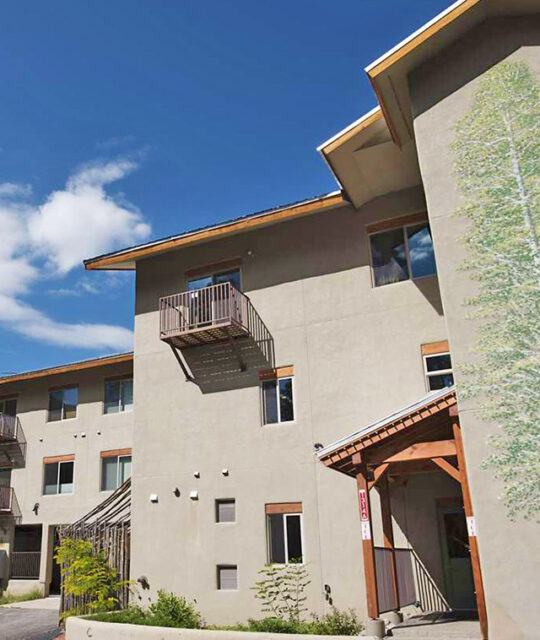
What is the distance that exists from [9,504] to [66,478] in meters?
2.82

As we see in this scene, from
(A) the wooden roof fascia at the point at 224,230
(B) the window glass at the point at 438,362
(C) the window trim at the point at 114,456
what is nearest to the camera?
(B) the window glass at the point at 438,362

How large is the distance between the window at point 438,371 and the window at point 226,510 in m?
5.82

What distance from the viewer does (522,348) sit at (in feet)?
33.8

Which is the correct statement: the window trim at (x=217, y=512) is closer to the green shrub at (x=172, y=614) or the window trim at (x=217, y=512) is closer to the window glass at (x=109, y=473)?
the green shrub at (x=172, y=614)

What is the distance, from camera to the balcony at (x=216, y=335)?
16.5 metres

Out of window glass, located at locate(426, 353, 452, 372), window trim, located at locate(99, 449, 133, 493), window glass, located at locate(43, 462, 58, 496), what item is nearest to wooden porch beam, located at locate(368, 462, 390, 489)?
window glass, located at locate(426, 353, 452, 372)

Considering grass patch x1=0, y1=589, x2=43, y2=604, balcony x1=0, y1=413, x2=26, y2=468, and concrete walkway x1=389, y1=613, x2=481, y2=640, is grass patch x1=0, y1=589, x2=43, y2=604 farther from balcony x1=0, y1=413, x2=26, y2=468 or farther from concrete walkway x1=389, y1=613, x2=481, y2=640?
concrete walkway x1=389, y1=613, x2=481, y2=640

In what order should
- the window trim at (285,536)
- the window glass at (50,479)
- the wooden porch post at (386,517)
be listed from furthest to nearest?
the window glass at (50,479), the window trim at (285,536), the wooden porch post at (386,517)

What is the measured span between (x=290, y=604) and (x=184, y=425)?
5.38m

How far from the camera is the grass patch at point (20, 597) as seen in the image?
22156 millimetres

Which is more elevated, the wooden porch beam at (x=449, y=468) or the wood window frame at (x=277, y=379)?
the wood window frame at (x=277, y=379)

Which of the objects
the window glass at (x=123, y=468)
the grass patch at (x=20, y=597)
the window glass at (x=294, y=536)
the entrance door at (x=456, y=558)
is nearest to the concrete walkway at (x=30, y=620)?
the grass patch at (x=20, y=597)

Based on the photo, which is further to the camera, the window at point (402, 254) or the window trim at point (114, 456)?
the window trim at point (114, 456)

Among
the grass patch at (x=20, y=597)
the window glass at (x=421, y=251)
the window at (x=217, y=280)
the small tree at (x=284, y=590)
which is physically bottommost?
the grass patch at (x=20, y=597)
